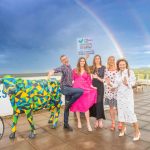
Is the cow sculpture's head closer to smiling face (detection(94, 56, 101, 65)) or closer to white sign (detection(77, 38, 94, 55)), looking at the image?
smiling face (detection(94, 56, 101, 65))

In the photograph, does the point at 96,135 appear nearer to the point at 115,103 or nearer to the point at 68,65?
the point at 115,103

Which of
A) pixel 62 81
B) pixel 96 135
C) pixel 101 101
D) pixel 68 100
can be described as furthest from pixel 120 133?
pixel 62 81

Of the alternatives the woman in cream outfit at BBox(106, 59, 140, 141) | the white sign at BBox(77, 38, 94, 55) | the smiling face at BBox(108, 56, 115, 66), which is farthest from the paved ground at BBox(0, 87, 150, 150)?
the white sign at BBox(77, 38, 94, 55)

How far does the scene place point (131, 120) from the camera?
4.61m

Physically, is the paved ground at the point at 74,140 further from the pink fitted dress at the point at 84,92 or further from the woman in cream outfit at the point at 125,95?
the pink fitted dress at the point at 84,92

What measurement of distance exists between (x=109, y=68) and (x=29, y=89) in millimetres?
2170

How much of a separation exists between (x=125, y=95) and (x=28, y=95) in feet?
7.49

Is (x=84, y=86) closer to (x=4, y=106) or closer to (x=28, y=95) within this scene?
(x=28, y=95)

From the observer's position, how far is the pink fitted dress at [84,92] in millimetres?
5531

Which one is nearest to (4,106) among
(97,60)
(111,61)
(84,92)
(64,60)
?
(64,60)

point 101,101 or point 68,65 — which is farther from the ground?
point 68,65

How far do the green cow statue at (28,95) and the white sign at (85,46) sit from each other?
7.78 ft

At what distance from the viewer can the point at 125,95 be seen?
4.75 m

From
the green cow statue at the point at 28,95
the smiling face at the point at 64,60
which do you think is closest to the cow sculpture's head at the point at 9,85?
the green cow statue at the point at 28,95
